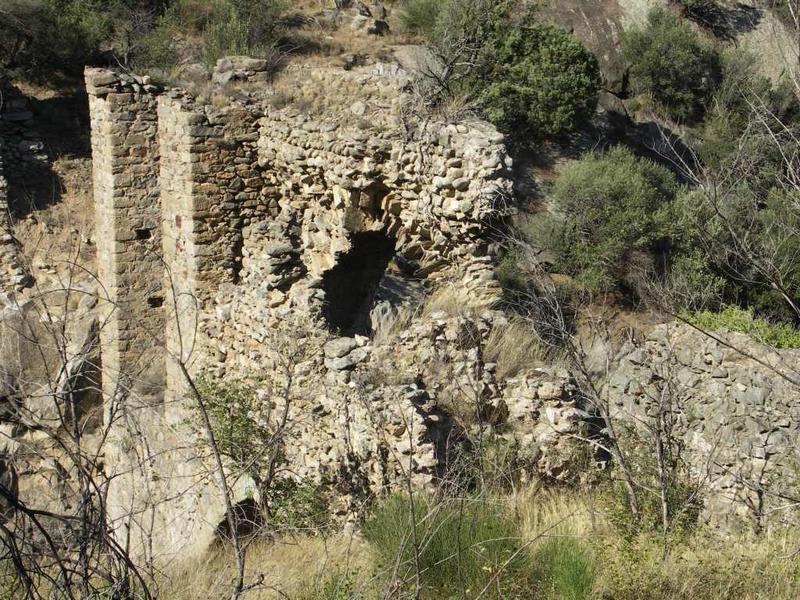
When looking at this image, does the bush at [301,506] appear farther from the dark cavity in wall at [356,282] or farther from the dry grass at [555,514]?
the dark cavity in wall at [356,282]

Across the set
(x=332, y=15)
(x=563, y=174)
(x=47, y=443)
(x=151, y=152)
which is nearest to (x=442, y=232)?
(x=151, y=152)

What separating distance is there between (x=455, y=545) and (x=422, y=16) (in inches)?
890

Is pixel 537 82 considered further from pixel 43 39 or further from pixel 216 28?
pixel 43 39

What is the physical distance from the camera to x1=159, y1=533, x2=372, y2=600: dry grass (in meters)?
4.86

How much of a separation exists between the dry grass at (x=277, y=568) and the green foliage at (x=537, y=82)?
56.6 feet

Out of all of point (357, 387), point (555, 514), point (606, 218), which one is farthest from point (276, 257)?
point (606, 218)

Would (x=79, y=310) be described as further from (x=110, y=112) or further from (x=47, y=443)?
(x=110, y=112)

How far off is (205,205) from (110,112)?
5.91 feet

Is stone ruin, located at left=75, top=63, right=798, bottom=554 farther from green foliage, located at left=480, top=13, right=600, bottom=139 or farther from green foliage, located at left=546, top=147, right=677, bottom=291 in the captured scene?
green foliage, located at left=480, top=13, right=600, bottom=139

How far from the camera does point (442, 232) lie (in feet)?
23.5

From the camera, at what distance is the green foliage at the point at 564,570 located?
4520mm

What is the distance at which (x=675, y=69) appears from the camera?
26.6 m

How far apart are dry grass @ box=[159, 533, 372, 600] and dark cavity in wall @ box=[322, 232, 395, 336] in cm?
243

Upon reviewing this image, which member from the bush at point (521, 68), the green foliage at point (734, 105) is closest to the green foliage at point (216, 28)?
the bush at point (521, 68)
